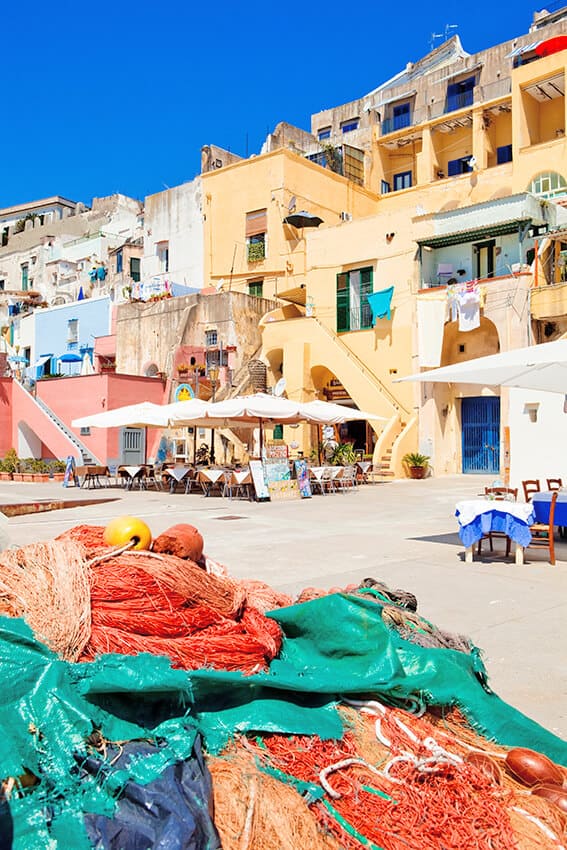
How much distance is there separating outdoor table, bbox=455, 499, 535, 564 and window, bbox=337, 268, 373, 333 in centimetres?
1989

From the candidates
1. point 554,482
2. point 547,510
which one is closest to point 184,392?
point 554,482

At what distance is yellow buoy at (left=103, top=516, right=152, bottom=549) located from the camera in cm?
384

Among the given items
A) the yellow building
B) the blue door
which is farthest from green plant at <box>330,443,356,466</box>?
the blue door

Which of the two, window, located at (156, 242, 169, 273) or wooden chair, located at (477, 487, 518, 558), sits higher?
window, located at (156, 242, 169, 273)

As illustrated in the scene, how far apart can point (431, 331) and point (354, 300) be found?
15.7 feet

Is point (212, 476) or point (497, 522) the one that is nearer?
point (497, 522)

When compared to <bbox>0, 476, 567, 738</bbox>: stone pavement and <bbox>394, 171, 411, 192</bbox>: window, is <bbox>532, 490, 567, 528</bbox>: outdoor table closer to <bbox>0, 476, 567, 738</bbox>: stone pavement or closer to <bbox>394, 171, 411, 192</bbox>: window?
<bbox>0, 476, 567, 738</bbox>: stone pavement

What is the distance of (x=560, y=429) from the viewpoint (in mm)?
14688

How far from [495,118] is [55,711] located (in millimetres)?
34562

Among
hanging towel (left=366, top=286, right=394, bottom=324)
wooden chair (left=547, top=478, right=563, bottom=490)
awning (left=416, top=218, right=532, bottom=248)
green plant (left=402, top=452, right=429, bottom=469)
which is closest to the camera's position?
wooden chair (left=547, top=478, right=563, bottom=490)

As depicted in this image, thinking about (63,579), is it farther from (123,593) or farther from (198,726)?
(198,726)

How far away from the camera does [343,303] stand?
94.0ft

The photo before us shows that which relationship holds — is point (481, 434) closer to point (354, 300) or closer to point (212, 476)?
point (354, 300)

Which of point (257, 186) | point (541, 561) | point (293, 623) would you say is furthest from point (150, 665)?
point (257, 186)
